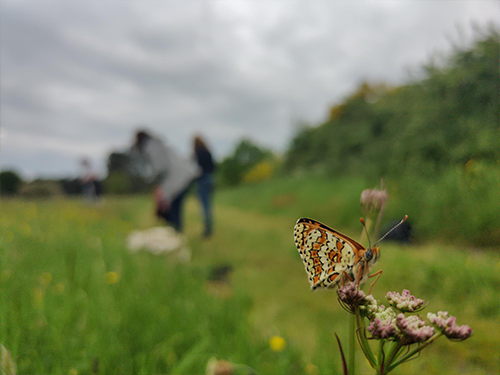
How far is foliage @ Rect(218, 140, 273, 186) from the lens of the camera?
122 ft

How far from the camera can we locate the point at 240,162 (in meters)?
39.3

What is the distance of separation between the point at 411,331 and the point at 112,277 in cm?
311

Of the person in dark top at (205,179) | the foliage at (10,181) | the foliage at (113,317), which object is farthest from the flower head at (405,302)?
the person in dark top at (205,179)

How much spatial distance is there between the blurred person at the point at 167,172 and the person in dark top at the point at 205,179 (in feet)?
1.27

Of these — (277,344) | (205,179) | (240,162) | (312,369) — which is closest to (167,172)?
(205,179)

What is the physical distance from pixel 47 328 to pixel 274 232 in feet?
15.1

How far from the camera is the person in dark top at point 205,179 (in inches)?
264

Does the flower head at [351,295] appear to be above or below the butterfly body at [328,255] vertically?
below

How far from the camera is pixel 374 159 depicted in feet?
5.21

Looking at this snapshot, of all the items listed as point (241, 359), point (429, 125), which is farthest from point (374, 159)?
point (241, 359)

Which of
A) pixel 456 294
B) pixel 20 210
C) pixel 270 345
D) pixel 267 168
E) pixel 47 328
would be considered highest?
pixel 267 168

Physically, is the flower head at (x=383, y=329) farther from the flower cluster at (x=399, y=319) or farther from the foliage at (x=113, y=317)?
the foliage at (x=113, y=317)

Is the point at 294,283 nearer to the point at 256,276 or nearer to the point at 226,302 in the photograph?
the point at 256,276

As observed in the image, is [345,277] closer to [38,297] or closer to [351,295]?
[351,295]
